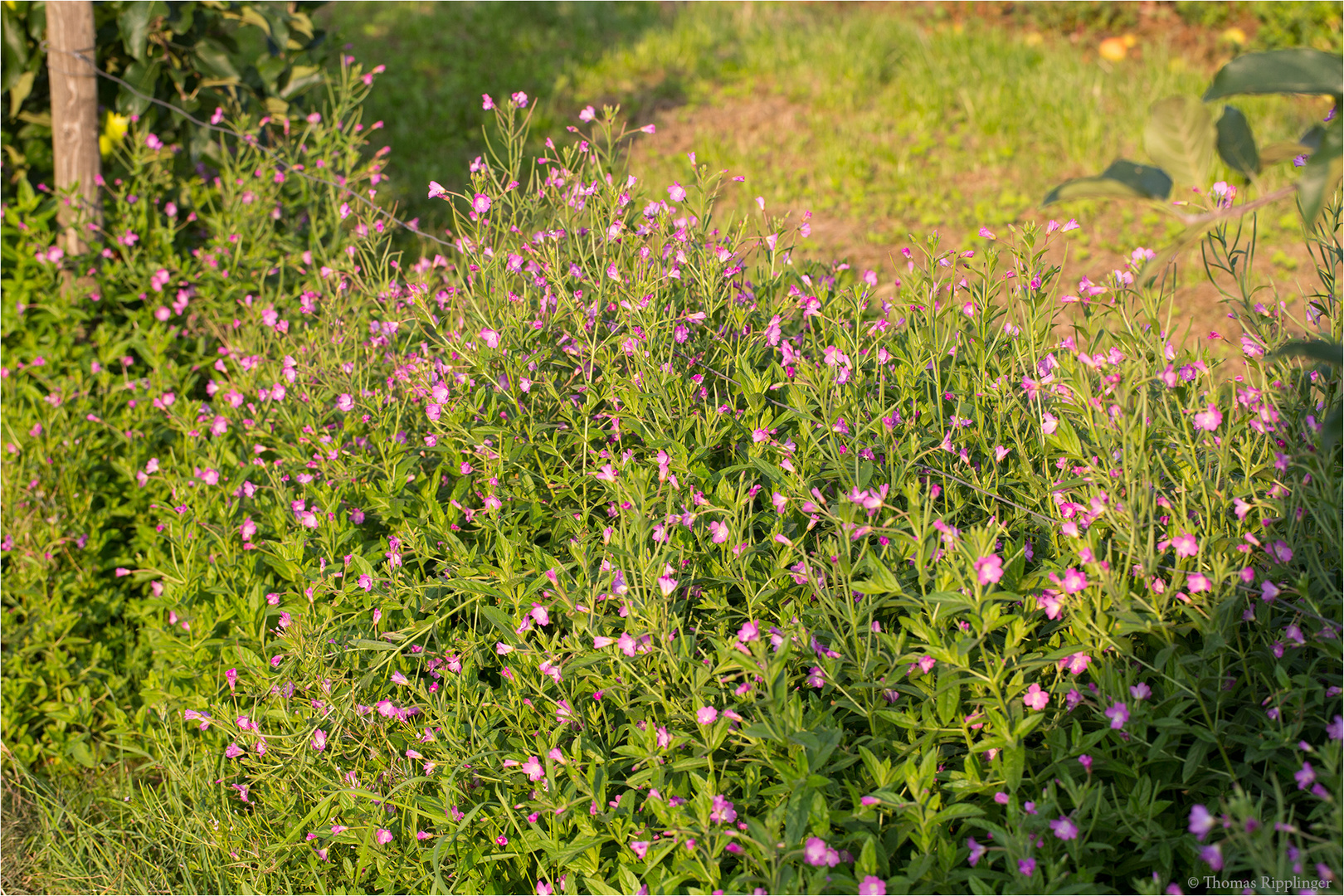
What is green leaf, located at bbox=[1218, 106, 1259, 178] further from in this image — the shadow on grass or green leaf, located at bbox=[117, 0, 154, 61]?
the shadow on grass

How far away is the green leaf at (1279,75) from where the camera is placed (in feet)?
3.26

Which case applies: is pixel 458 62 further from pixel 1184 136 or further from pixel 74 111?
pixel 1184 136

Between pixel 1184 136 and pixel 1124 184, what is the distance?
3.9 inches

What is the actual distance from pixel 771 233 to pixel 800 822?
1459 millimetres

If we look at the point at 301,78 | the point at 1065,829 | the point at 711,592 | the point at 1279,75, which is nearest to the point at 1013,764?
the point at 1065,829

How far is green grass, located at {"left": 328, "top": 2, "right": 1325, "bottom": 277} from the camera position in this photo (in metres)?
5.12

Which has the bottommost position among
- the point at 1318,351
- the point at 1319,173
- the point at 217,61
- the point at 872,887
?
the point at 872,887

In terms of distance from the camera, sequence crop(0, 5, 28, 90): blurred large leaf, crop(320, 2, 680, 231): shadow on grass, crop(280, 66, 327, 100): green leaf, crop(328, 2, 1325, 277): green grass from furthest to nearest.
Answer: crop(320, 2, 680, 231): shadow on grass, crop(328, 2, 1325, 277): green grass, crop(280, 66, 327, 100): green leaf, crop(0, 5, 28, 90): blurred large leaf

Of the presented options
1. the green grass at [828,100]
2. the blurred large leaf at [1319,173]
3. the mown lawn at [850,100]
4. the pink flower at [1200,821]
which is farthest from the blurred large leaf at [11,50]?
the pink flower at [1200,821]

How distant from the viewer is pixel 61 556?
113 inches

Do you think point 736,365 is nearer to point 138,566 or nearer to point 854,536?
point 854,536

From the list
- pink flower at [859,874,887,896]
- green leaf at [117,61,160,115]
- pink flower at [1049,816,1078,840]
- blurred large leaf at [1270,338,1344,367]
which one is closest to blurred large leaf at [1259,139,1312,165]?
blurred large leaf at [1270,338,1344,367]

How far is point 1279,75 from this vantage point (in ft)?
3.30

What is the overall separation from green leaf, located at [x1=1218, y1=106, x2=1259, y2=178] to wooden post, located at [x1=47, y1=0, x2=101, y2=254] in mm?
3556
